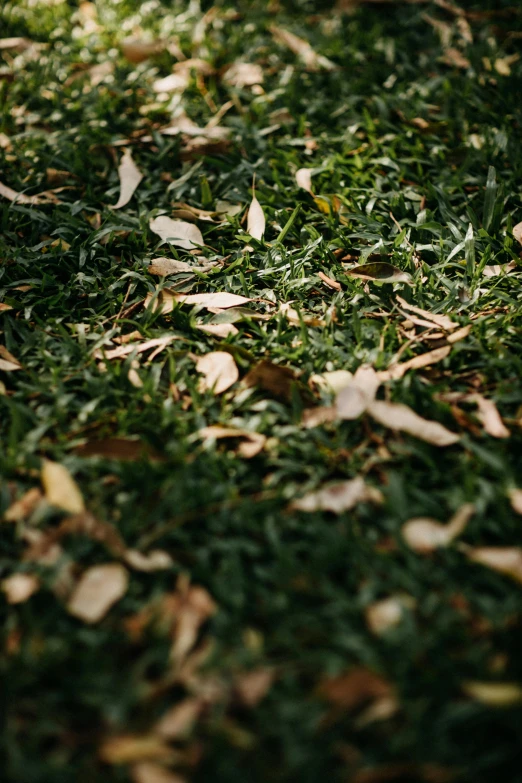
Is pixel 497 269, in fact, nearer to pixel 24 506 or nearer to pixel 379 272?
pixel 379 272

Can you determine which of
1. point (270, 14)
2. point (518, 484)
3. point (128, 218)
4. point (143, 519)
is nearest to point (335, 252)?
point (128, 218)

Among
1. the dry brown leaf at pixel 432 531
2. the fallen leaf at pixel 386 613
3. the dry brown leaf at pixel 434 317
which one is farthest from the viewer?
the dry brown leaf at pixel 434 317

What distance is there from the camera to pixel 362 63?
282 centimetres

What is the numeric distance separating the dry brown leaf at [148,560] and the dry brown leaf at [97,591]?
0.02 m

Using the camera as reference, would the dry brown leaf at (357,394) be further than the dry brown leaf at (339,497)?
Yes

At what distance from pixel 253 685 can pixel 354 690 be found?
0.17 metres

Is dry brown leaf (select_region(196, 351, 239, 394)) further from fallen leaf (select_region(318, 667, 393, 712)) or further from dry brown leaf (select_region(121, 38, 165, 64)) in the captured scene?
dry brown leaf (select_region(121, 38, 165, 64))

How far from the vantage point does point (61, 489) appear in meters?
1.40

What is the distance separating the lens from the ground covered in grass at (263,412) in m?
1.12

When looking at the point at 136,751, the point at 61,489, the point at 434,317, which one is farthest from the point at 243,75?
the point at 136,751

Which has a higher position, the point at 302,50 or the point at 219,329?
the point at 302,50

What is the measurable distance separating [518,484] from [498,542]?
149mm

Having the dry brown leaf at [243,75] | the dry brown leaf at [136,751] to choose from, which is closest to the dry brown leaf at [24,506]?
the dry brown leaf at [136,751]

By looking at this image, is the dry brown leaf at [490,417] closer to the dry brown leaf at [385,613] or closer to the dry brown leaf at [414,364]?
the dry brown leaf at [414,364]
